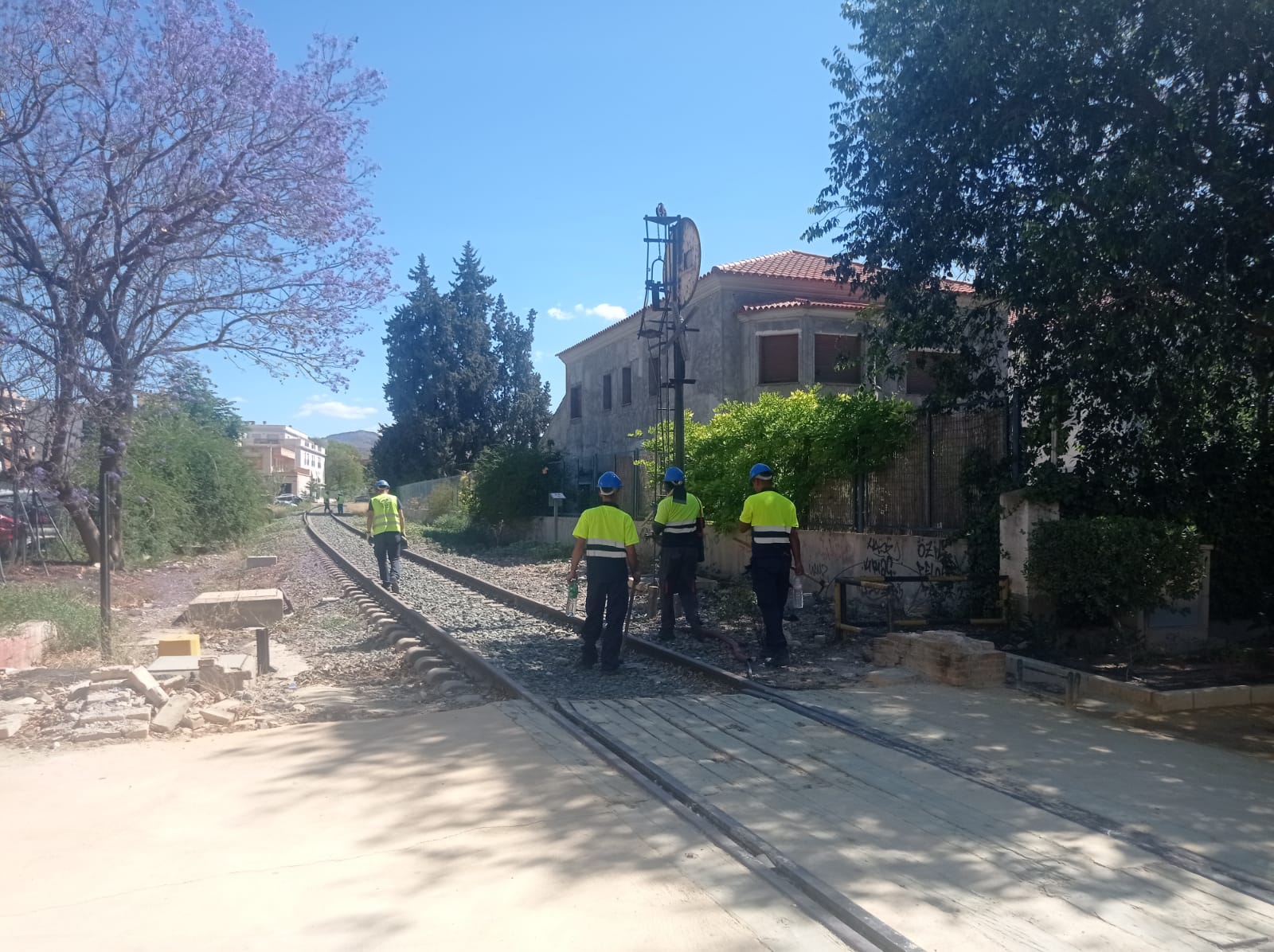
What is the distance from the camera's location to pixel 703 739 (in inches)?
261

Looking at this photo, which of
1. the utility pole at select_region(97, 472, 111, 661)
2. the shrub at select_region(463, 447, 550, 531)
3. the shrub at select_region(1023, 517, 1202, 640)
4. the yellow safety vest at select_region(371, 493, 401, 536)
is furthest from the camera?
the shrub at select_region(463, 447, 550, 531)

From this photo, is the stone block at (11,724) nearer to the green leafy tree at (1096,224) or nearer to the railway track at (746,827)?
the railway track at (746,827)

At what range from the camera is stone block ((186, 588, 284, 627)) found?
13.2 metres

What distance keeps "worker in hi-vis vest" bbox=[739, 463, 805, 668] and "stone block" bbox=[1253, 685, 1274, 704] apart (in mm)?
3705

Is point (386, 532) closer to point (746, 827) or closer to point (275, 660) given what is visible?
point (275, 660)

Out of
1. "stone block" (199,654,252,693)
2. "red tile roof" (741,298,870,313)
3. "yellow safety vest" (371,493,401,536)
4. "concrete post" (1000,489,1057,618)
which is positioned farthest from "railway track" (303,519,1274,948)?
"red tile roof" (741,298,870,313)

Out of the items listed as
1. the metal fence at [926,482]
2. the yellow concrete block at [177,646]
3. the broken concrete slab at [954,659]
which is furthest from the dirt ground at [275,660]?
the metal fence at [926,482]

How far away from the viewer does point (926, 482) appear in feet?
42.3

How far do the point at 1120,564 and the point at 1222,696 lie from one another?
142cm

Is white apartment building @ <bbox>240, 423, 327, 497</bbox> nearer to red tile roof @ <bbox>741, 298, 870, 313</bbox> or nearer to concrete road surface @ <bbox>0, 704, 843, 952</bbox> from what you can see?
red tile roof @ <bbox>741, 298, 870, 313</bbox>

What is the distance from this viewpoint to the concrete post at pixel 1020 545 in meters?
10.0

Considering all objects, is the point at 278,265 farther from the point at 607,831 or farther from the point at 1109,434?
the point at 607,831

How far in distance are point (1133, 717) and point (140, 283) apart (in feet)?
51.3

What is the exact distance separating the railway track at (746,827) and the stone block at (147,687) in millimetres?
2592
